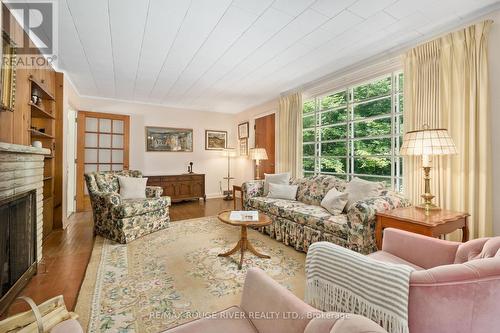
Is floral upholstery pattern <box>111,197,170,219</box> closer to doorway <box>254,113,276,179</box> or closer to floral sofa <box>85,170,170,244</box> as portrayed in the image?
floral sofa <box>85,170,170,244</box>

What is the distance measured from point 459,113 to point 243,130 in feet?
15.3

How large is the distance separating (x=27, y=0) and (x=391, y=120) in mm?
4080

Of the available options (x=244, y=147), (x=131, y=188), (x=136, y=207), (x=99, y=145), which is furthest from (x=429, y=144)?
(x=99, y=145)

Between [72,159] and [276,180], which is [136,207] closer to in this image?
[276,180]

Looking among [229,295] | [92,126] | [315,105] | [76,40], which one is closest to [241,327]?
[229,295]

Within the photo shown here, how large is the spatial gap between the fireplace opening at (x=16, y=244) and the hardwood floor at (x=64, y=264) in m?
0.11

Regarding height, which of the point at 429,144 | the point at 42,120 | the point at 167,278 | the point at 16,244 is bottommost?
the point at 167,278

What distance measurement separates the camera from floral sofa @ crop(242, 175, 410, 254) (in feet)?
7.20

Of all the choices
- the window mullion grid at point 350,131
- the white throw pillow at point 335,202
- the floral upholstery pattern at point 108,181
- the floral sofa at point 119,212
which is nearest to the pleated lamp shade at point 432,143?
the white throw pillow at point 335,202

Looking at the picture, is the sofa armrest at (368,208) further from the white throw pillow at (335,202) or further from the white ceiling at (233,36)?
the white ceiling at (233,36)

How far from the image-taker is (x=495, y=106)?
2.14 meters

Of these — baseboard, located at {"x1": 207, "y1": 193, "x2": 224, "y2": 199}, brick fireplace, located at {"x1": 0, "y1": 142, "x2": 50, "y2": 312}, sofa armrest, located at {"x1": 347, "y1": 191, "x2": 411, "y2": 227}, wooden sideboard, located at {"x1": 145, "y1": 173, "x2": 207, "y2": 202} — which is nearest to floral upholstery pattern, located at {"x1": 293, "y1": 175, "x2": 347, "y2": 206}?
sofa armrest, located at {"x1": 347, "y1": 191, "x2": 411, "y2": 227}

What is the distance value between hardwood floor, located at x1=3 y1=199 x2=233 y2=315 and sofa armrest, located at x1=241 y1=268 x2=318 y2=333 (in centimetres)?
150

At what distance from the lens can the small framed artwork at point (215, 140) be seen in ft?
21.1
